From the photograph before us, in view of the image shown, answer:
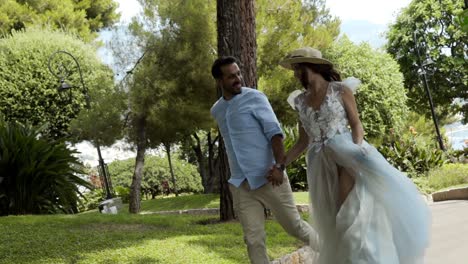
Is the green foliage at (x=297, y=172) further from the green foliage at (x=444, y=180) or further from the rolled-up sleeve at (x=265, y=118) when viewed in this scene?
the rolled-up sleeve at (x=265, y=118)

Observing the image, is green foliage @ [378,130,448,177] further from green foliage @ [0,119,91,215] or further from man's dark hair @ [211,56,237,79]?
man's dark hair @ [211,56,237,79]

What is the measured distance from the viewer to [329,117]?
3871 mm

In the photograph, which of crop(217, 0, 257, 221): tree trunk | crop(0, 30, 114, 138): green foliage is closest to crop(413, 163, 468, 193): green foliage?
crop(217, 0, 257, 221): tree trunk

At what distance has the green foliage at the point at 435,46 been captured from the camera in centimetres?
3428

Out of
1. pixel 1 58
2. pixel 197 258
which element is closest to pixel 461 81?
pixel 1 58

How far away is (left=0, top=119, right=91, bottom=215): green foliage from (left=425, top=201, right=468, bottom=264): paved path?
6159 millimetres

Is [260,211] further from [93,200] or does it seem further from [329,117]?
[93,200]

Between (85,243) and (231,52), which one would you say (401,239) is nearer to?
(85,243)

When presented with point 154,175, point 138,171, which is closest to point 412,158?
point 138,171

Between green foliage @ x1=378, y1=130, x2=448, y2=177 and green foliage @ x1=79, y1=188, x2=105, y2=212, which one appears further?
green foliage @ x1=79, y1=188, x2=105, y2=212

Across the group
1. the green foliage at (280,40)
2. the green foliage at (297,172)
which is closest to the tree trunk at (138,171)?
the green foliage at (280,40)

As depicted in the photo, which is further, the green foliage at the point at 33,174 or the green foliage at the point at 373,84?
the green foliage at the point at 373,84

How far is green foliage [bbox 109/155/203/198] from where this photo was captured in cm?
3066

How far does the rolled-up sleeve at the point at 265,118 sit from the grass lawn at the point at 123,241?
5.55 ft
